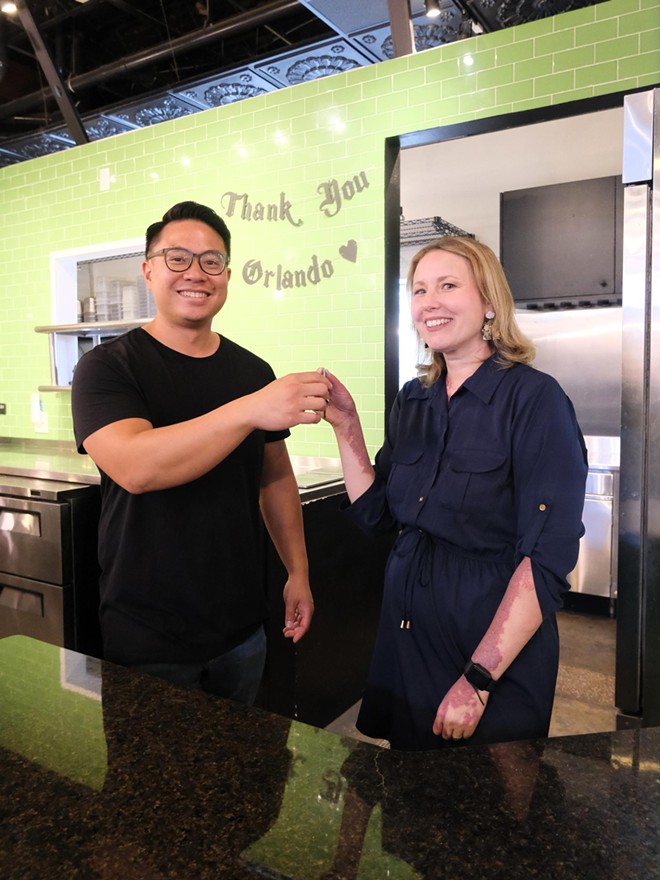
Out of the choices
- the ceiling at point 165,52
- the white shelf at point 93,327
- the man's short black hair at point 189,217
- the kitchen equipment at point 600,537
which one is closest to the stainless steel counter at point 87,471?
the white shelf at point 93,327

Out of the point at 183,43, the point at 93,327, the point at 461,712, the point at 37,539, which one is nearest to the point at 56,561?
the point at 37,539

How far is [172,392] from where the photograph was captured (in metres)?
1.63

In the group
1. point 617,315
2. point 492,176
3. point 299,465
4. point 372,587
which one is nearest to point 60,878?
point 372,587

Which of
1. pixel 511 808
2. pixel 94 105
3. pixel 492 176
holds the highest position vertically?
pixel 94 105

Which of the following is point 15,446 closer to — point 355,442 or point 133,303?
point 133,303

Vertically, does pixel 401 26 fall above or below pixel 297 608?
above

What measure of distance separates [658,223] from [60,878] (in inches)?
108

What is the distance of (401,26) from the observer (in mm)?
3334

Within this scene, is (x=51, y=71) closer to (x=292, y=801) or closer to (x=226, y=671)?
(x=226, y=671)

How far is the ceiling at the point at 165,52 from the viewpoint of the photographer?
14.1ft

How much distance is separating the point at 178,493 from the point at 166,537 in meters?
0.10

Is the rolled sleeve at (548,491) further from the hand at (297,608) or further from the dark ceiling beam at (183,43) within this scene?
the dark ceiling beam at (183,43)

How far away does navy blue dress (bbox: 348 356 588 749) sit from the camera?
1417mm

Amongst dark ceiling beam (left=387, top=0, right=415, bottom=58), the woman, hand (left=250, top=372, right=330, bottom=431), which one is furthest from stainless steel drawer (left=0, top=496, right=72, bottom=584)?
dark ceiling beam (left=387, top=0, right=415, bottom=58)
